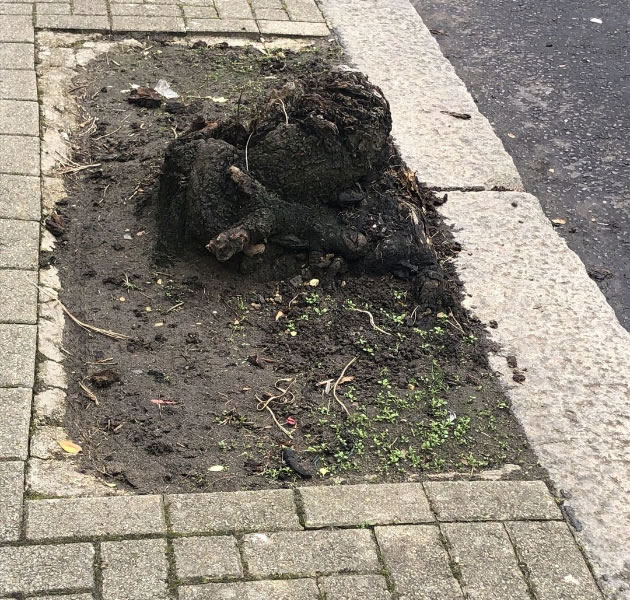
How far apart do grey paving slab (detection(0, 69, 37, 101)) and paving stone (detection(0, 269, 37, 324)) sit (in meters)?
1.78

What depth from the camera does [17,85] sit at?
5480mm

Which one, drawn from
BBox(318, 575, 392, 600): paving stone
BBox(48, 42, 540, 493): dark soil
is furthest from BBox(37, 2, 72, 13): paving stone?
BBox(318, 575, 392, 600): paving stone

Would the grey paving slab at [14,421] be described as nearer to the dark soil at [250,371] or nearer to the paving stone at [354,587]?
the dark soil at [250,371]

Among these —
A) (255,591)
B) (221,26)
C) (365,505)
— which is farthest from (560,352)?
(221,26)

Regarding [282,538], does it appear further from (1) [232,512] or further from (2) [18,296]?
(2) [18,296]

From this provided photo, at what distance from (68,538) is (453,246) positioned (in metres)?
2.46

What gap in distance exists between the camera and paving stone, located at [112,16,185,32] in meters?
6.39

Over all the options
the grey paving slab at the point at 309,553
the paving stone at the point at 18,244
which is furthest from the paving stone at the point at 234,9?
the grey paving slab at the point at 309,553

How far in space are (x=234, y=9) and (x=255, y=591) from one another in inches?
198

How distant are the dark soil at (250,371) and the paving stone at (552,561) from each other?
1.07 ft

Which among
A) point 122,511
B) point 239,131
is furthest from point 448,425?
point 239,131

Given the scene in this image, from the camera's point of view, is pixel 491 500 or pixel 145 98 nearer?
pixel 491 500

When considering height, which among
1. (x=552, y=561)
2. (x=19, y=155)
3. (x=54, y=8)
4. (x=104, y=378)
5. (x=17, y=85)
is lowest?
(x=54, y=8)

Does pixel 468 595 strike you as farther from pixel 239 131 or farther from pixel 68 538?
A: pixel 239 131
